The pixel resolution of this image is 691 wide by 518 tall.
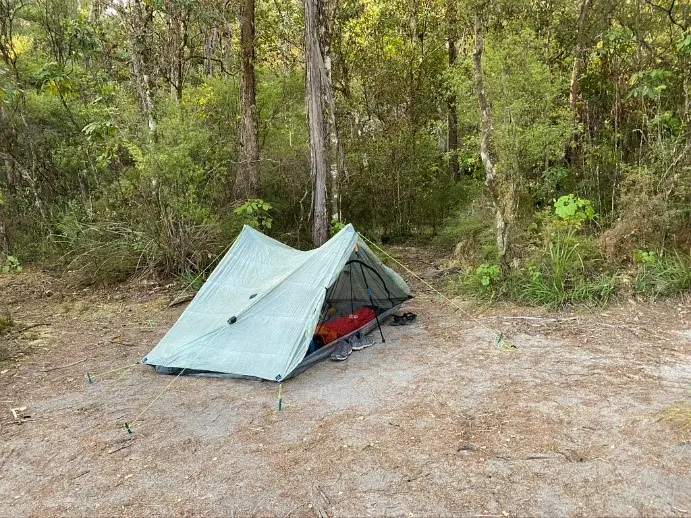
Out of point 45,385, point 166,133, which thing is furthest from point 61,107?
point 45,385

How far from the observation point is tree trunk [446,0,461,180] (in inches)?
397

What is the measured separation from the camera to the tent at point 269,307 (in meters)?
4.58

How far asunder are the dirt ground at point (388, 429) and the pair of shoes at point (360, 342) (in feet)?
0.37

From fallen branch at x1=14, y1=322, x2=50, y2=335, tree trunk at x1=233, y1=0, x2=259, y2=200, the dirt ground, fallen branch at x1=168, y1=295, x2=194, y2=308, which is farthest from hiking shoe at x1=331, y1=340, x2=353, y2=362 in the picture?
tree trunk at x1=233, y1=0, x2=259, y2=200

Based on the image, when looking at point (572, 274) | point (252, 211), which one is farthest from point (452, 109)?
point (572, 274)

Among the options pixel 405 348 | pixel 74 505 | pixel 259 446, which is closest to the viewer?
pixel 74 505

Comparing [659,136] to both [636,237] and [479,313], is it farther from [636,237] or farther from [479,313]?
[479,313]

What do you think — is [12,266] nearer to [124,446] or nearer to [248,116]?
[248,116]

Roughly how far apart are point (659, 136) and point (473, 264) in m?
2.73

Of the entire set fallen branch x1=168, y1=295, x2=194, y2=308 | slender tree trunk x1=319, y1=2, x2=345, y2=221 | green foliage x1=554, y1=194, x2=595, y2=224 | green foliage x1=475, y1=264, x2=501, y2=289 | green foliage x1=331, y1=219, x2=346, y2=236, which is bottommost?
→ fallen branch x1=168, y1=295, x2=194, y2=308

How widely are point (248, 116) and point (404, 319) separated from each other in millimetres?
4554

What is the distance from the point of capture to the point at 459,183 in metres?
10.3

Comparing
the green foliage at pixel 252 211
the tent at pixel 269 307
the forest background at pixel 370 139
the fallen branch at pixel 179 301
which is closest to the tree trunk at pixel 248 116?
the forest background at pixel 370 139

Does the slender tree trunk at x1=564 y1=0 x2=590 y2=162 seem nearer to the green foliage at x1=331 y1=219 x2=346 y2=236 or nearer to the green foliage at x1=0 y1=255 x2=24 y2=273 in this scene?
the green foliage at x1=331 y1=219 x2=346 y2=236
